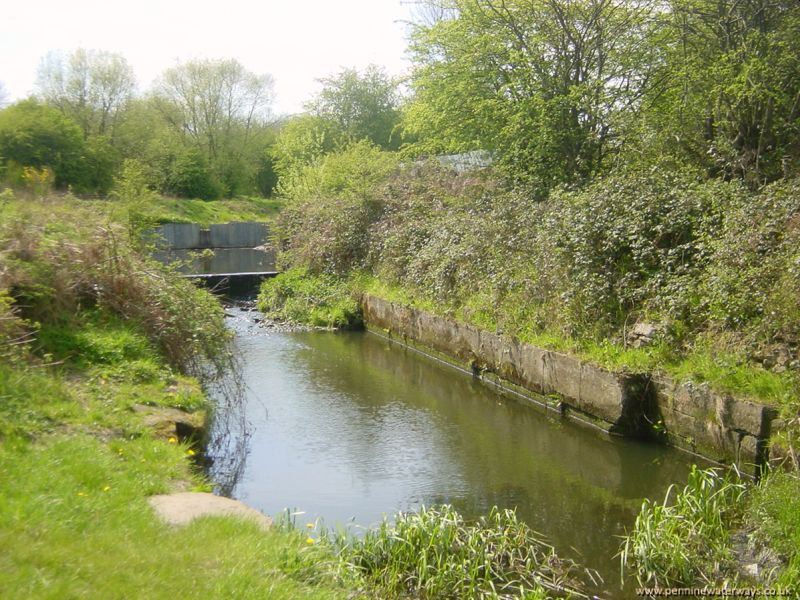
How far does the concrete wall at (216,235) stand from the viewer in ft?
121

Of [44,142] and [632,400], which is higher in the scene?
[44,142]

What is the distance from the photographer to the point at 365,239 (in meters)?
20.5

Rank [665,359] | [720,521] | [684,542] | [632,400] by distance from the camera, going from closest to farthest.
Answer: [684,542] < [720,521] < [665,359] < [632,400]

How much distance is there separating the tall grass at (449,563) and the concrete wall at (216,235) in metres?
31.5

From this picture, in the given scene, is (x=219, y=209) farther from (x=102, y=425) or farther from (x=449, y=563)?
(x=449, y=563)

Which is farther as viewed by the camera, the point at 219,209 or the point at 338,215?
the point at 219,209

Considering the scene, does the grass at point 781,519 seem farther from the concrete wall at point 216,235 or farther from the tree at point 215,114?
the tree at point 215,114

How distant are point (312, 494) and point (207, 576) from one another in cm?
389

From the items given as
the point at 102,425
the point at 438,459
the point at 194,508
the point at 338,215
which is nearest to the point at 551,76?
the point at 338,215

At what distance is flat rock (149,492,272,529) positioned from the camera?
4.85 metres

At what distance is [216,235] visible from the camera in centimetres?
3897

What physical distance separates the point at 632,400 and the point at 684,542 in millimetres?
3572

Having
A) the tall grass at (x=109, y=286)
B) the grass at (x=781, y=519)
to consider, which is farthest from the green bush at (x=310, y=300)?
the grass at (x=781, y=519)

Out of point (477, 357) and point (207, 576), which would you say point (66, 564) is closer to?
point (207, 576)
